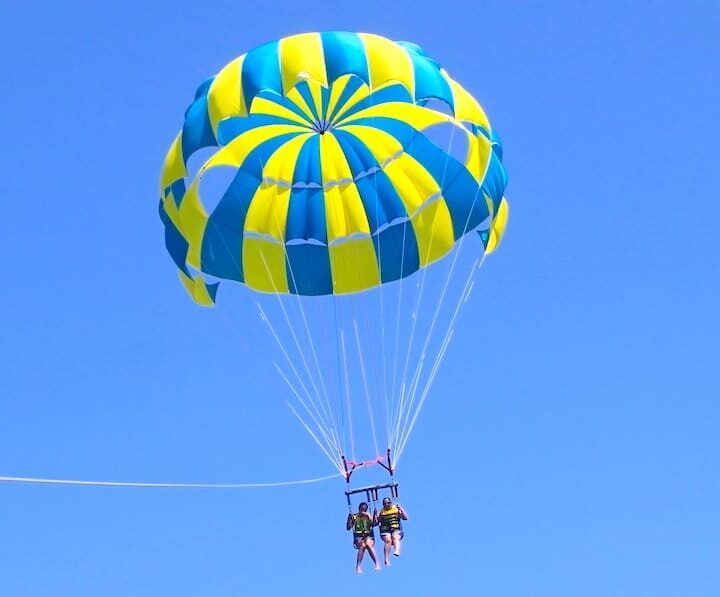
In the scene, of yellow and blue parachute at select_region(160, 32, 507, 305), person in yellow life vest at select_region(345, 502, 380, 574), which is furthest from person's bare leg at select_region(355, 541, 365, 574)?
yellow and blue parachute at select_region(160, 32, 507, 305)

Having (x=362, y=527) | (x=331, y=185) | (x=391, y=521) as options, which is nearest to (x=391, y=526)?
(x=391, y=521)

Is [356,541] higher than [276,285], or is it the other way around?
[276,285]

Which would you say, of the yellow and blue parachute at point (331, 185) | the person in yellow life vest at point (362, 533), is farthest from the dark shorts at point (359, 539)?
the yellow and blue parachute at point (331, 185)

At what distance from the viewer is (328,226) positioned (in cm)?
1590

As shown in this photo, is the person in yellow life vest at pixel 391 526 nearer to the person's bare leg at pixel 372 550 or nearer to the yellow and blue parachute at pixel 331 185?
the person's bare leg at pixel 372 550

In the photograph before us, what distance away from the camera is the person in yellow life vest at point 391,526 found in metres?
14.2

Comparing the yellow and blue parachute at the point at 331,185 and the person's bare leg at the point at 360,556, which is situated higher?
the yellow and blue parachute at the point at 331,185

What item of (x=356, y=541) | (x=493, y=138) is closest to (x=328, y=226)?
(x=493, y=138)

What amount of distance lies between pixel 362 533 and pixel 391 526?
326 mm

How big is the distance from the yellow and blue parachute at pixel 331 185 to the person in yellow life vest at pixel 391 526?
127 inches

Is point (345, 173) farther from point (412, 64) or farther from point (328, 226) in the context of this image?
point (412, 64)

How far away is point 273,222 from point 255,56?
7.02 feet

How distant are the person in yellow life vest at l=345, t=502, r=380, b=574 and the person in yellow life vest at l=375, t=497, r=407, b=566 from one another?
0.33 feet

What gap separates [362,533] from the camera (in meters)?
14.1
